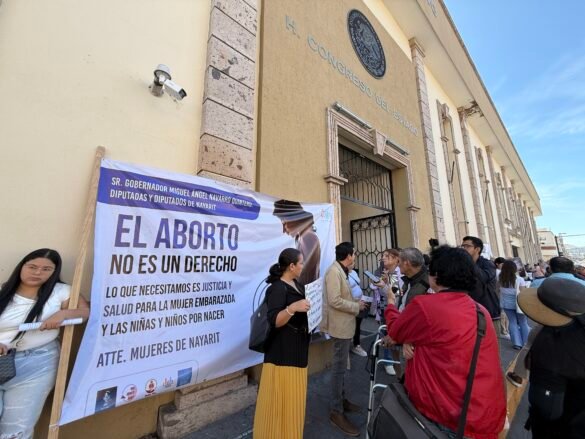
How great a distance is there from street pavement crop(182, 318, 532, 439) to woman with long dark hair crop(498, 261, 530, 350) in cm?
224

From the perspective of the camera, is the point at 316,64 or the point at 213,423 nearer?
the point at 213,423

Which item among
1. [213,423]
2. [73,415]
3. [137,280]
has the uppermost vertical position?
[137,280]

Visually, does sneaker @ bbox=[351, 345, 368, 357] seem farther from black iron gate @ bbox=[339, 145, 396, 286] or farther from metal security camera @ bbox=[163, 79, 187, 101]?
metal security camera @ bbox=[163, 79, 187, 101]

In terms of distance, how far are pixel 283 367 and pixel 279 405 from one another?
246 mm

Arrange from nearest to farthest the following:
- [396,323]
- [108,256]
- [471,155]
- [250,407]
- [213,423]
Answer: [396,323], [108,256], [213,423], [250,407], [471,155]

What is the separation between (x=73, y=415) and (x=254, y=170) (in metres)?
2.66

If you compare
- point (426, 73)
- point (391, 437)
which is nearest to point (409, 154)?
point (426, 73)

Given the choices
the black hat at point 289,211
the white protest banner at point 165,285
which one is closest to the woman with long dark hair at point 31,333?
the white protest banner at point 165,285

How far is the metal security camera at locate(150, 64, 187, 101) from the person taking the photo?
8.48ft

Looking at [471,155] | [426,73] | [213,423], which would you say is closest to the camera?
[213,423]

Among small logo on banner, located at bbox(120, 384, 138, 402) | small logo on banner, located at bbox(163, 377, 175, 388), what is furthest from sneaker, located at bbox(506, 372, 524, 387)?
small logo on banner, located at bbox(120, 384, 138, 402)

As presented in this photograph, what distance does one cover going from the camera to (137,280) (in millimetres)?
2107

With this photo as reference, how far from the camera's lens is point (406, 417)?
1447 mm

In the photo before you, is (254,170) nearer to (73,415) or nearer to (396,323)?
(396,323)
